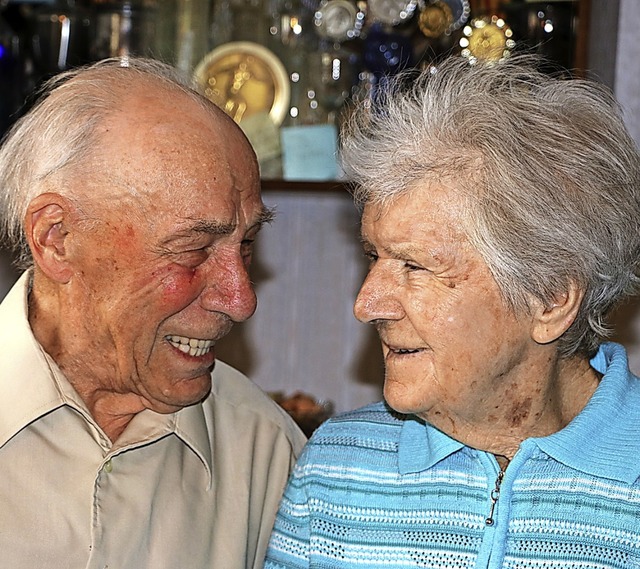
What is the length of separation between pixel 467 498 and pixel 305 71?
1.57 metres

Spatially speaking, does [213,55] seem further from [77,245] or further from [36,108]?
[77,245]

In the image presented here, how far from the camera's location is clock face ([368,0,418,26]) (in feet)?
8.80

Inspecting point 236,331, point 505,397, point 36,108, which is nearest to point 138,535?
point 505,397

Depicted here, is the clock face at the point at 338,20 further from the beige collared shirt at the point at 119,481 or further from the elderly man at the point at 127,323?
the beige collared shirt at the point at 119,481

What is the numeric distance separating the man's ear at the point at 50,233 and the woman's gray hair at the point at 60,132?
3 centimetres

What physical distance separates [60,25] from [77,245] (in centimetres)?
132

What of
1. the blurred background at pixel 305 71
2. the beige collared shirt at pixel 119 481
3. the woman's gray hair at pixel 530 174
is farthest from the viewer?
the blurred background at pixel 305 71

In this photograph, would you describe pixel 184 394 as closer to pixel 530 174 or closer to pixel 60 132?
pixel 60 132

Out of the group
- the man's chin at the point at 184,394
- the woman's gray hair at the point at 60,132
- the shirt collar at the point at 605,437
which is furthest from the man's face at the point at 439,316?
A: the woman's gray hair at the point at 60,132

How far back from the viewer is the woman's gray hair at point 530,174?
4.81ft

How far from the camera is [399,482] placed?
1.62 m

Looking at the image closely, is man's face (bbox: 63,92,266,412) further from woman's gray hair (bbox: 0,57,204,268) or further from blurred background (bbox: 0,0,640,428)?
blurred background (bbox: 0,0,640,428)

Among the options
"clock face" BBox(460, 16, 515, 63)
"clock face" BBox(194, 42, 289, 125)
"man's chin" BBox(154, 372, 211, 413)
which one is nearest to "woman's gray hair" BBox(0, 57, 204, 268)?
"man's chin" BBox(154, 372, 211, 413)

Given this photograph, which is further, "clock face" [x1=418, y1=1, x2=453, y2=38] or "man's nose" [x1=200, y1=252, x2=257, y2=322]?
"clock face" [x1=418, y1=1, x2=453, y2=38]
